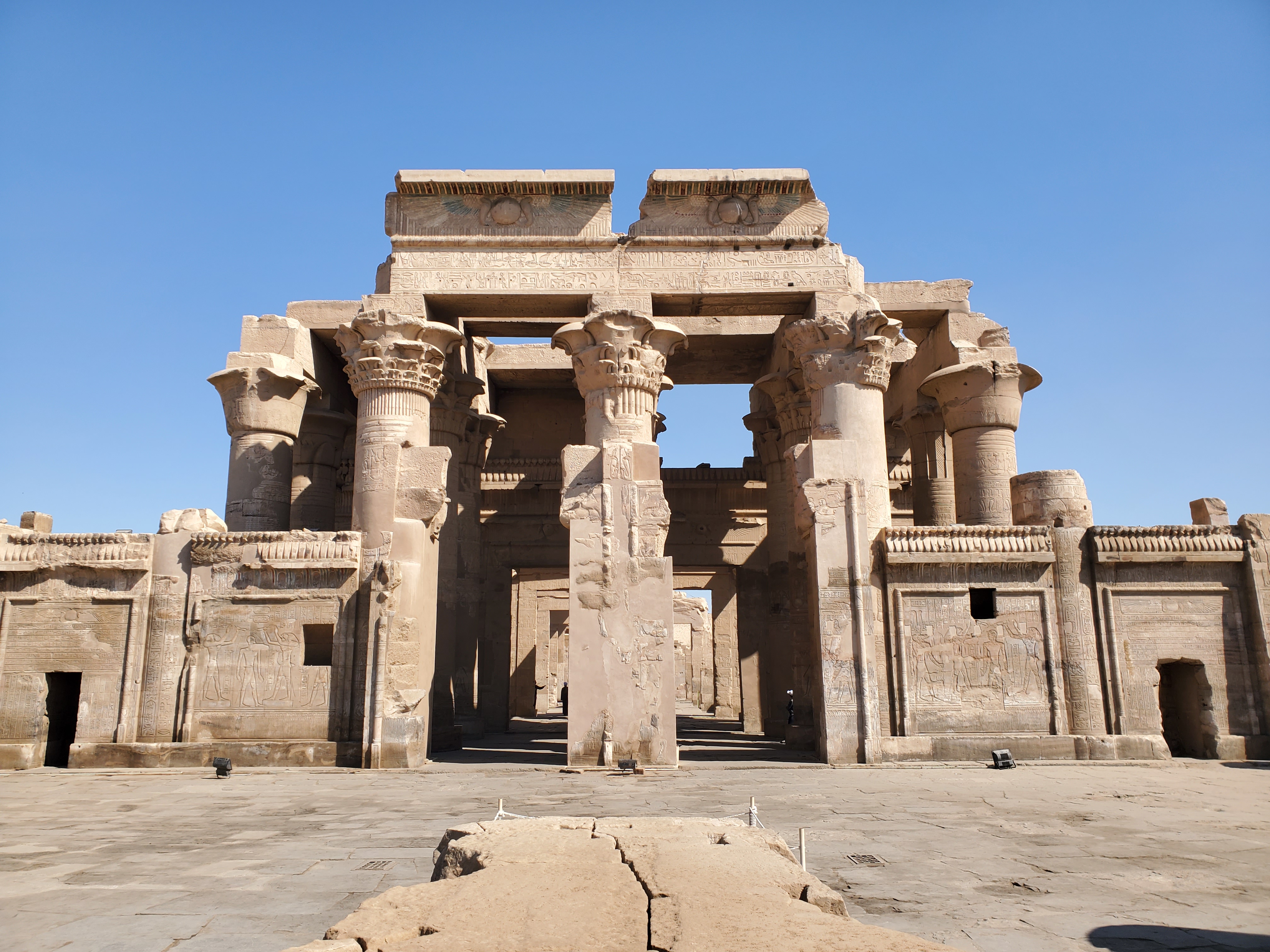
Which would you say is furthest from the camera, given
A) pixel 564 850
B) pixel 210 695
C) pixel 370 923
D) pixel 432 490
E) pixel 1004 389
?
pixel 1004 389

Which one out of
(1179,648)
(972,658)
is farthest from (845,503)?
(1179,648)

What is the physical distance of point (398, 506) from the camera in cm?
1211

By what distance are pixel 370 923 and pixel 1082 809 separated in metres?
6.29

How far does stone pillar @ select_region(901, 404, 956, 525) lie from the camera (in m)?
16.5

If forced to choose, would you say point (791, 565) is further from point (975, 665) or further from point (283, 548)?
point (283, 548)

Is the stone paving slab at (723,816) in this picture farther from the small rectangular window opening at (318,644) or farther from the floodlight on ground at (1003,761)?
the small rectangular window opening at (318,644)

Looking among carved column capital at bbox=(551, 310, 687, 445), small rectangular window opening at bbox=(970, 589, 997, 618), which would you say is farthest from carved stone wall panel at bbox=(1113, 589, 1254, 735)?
carved column capital at bbox=(551, 310, 687, 445)

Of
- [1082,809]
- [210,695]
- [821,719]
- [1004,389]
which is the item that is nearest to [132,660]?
[210,695]

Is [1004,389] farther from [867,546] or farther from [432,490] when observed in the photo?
[432,490]

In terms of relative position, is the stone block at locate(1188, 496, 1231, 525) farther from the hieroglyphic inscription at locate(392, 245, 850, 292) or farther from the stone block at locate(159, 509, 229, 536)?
the hieroglyphic inscription at locate(392, 245, 850, 292)

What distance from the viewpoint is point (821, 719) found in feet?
37.9

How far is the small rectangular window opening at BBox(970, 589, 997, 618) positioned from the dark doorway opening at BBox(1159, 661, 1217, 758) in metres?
2.25

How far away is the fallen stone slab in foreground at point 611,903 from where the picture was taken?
275 cm

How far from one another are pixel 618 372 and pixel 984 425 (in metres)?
5.99
